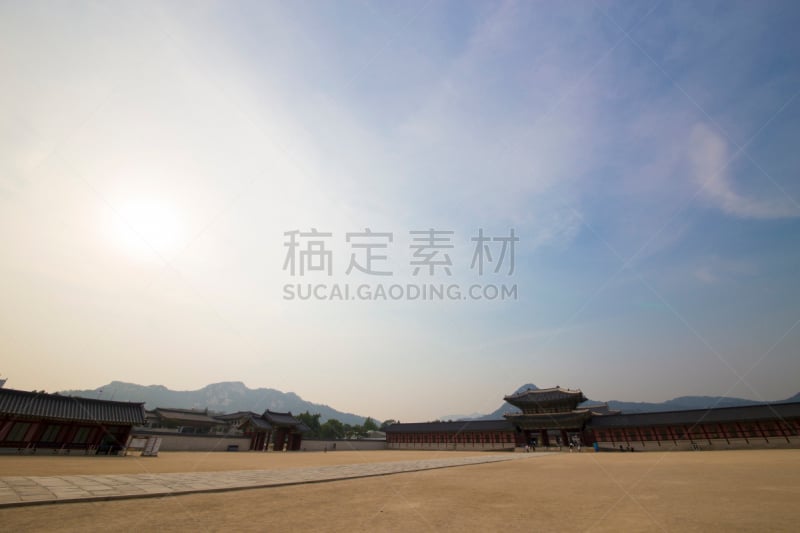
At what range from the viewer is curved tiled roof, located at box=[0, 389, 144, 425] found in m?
20.5

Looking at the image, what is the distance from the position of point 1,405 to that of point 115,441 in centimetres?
680

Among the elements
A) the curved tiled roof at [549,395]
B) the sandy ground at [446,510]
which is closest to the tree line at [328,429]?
the curved tiled roof at [549,395]

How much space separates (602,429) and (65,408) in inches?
2001

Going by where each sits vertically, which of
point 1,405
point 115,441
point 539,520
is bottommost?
point 539,520

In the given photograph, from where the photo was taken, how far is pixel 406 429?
5397cm

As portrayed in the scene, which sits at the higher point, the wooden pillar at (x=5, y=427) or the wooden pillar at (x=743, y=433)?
the wooden pillar at (x=743, y=433)

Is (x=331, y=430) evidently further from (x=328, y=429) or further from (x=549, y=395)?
(x=549, y=395)

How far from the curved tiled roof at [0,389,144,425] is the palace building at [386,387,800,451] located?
→ 38.9 metres

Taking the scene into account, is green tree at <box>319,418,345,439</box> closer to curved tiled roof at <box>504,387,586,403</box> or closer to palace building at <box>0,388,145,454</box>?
curved tiled roof at <box>504,387,586,403</box>

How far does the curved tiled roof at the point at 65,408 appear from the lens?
67.4 ft

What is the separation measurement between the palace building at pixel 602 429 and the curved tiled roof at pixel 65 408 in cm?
3887

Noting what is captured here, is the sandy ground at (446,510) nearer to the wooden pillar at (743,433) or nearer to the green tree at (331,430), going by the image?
the wooden pillar at (743,433)

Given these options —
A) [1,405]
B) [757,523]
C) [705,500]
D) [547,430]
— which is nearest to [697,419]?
[547,430]

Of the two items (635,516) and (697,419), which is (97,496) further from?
(697,419)
